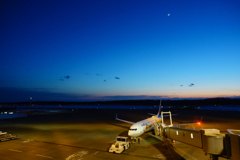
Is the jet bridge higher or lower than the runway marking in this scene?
higher

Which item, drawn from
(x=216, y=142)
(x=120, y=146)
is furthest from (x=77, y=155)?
(x=216, y=142)

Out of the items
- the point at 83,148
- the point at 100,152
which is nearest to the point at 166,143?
the point at 100,152

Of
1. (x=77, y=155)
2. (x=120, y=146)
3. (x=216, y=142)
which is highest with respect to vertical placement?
(x=216, y=142)

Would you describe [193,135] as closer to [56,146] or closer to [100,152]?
[100,152]

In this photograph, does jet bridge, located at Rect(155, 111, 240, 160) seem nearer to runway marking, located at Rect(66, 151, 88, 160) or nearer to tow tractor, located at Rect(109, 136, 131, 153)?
tow tractor, located at Rect(109, 136, 131, 153)

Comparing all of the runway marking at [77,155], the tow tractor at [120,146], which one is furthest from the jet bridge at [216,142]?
the runway marking at [77,155]

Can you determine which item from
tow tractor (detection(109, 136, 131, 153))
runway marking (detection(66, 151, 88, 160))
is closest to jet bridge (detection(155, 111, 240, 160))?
tow tractor (detection(109, 136, 131, 153))

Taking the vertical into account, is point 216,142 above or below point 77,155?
above

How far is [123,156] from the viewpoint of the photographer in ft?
72.1

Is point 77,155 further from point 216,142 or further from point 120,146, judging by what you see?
point 216,142

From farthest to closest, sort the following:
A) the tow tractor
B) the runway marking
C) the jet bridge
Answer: the tow tractor < the runway marking < the jet bridge

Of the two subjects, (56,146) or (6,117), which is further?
(6,117)

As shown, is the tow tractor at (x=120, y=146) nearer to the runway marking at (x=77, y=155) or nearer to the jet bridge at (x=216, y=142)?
the runway marking at (x=77, y=155)

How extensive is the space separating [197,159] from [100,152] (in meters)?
13.0
